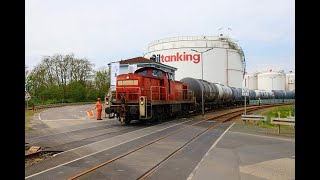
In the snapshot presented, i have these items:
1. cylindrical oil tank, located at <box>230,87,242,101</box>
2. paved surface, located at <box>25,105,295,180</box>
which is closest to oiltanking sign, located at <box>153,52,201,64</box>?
cylindrical oil tank, located at <box>230,87,242,101</box>

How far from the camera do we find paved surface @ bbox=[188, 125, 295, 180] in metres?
7.39

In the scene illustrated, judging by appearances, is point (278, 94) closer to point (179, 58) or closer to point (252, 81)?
point (179, 58)

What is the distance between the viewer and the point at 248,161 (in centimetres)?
906

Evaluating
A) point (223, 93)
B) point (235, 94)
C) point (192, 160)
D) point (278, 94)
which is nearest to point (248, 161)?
point (192, 160)

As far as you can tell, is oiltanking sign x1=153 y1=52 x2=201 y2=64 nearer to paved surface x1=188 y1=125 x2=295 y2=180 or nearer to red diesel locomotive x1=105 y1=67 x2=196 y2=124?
red diesel locomotive x1=105 y1=67 x2=196 y2=124

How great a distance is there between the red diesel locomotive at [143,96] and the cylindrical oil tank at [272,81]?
8509cm

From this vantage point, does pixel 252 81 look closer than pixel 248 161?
No

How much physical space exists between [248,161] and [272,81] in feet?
323

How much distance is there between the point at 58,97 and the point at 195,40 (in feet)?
114

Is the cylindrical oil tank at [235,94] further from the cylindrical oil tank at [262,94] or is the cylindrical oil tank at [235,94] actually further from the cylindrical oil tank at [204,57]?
the cylindrical oil tank at [204,57]

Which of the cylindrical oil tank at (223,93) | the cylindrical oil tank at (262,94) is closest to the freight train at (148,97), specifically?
the cylindrical oil tank at (223,93)

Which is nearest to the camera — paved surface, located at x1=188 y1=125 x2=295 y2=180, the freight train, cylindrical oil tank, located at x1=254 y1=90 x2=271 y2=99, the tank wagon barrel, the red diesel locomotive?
paved surface, located at x1=188 y1=125 x2=295 y2=180

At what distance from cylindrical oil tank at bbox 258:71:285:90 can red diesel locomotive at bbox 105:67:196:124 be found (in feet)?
279
